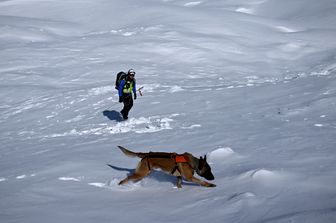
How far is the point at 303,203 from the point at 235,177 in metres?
1.53

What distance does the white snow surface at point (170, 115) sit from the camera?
241 inches

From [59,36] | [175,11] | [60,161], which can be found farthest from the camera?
[175,11]

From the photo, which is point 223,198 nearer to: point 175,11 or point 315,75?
point 315,75

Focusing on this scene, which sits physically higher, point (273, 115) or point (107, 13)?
point (107, 13)

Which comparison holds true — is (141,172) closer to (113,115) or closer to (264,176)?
(264,176)

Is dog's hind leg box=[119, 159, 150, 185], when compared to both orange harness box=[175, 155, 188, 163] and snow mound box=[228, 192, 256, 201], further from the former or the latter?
snow mound box=[228, 192, 256, 201]

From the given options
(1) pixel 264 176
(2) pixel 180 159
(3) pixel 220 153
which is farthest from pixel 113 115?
(1) pixel 264 176

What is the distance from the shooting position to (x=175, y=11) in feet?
110

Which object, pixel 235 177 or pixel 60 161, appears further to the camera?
pixel 60 161

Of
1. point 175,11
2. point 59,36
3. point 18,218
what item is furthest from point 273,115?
point 175,11

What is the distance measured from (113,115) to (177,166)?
7.74m

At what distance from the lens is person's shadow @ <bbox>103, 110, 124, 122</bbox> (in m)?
13.8

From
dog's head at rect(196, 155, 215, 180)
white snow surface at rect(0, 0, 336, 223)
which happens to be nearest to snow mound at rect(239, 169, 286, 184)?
white snow surface at rect(0, 0, 336, 223)

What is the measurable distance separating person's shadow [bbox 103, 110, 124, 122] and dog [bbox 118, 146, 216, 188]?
660 cm
